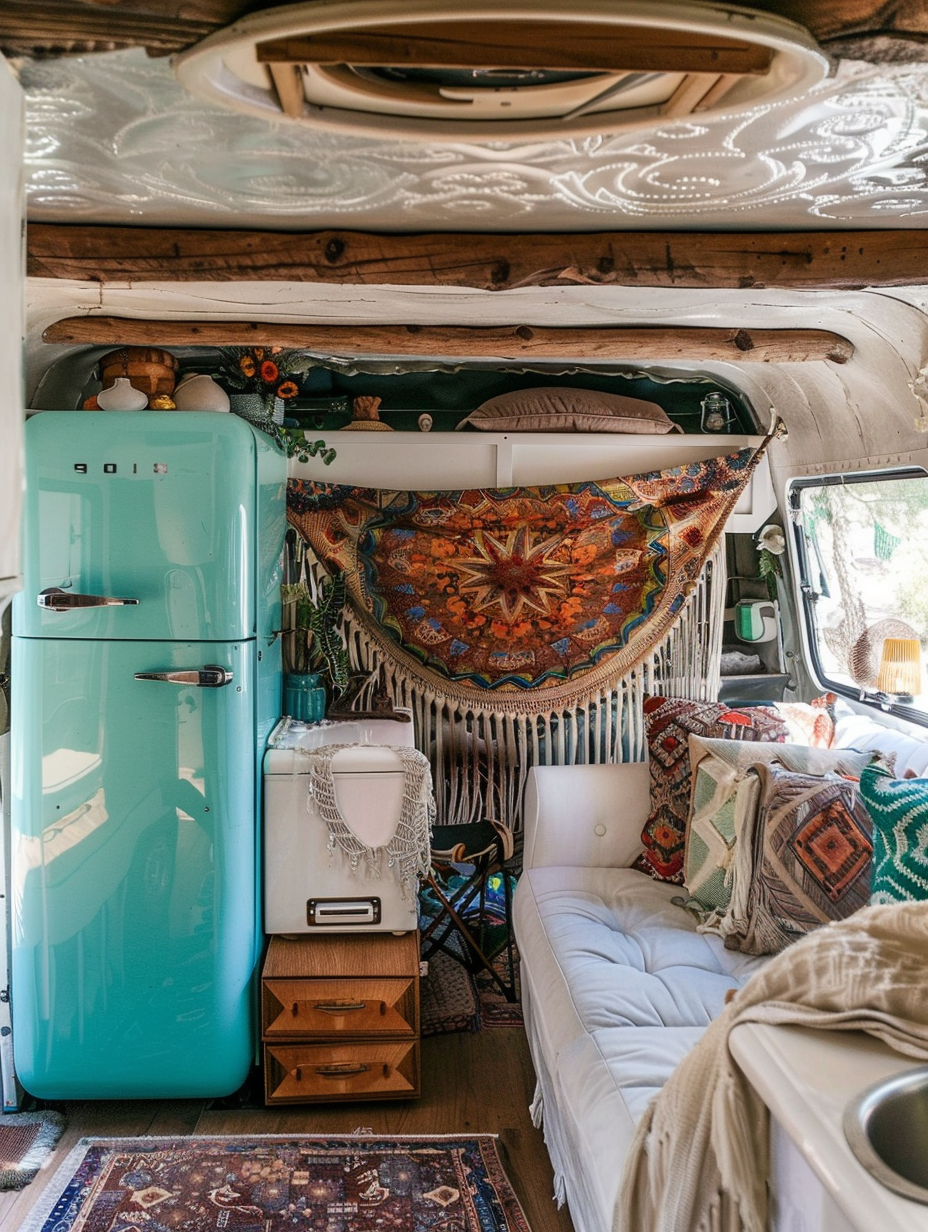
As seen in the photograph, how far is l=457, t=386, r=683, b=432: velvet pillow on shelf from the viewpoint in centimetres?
336

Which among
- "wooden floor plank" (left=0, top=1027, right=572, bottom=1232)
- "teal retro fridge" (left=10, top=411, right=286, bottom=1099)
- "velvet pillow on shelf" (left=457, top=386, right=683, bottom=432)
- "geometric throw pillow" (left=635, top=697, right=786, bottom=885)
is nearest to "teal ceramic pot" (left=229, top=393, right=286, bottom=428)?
"teal retro fridge" (left=10, top=411, right=286, bottom=1099)

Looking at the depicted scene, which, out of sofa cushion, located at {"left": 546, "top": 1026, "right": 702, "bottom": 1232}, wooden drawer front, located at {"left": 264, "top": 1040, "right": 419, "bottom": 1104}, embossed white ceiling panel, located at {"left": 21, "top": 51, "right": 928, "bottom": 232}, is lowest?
wooden drawer front, located at {"left": 264, "top": 1040, "right": 419, "bottom": 1104}

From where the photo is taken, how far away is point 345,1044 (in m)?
2.59

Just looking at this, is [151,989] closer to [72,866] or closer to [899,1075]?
[72,866]

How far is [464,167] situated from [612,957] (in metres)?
1.84

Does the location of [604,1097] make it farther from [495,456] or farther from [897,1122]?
[495,456]

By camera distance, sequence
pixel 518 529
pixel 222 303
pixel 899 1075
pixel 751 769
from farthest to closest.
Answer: pixel 518 529, pixel 222 303, pixel 751 769, pixel 899 1075

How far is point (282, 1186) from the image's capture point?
227 centimetres

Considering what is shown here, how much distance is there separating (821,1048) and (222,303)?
2327 mm

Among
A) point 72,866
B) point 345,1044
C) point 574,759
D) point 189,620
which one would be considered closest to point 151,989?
point 72,866

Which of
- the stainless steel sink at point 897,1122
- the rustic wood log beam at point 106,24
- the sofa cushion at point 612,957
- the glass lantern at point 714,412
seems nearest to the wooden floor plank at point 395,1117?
the sofa cushion at point 612,957

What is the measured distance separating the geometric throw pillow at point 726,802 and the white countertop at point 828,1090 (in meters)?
1.29

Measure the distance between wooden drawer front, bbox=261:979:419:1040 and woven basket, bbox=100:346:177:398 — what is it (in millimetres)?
1815

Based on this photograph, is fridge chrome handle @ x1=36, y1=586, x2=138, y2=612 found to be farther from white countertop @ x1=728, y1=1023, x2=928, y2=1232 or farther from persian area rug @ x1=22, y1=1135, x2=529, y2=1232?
white countertop @ x1=728, y1=1023, x2=928, y2=1232
